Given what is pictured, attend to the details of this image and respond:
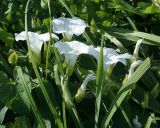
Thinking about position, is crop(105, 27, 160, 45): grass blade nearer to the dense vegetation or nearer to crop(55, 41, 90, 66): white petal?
the dense vegetation

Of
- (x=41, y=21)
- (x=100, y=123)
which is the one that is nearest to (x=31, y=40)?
(x=100, y=123)

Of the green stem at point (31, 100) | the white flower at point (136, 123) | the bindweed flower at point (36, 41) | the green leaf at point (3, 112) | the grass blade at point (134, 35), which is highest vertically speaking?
the bindweed flower at point (36, 41)

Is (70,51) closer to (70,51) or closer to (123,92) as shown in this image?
(70,51)

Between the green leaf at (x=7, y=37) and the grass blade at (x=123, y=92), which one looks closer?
the grass blade at (x=123, y=92)

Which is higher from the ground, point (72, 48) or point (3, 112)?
point (72, 48)

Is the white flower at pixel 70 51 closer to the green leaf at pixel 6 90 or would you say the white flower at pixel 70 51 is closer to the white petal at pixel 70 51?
the white petal at pixel 70 51

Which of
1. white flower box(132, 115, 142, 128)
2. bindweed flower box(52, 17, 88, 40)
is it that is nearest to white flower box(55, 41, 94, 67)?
bindweed flower box(52, 17, 88, 40)

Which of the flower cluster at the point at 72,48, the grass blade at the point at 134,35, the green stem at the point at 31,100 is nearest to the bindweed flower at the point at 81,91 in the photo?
the flower cluster at the point at 72,48

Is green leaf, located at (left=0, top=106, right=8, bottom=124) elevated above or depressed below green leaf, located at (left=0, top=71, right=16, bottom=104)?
below

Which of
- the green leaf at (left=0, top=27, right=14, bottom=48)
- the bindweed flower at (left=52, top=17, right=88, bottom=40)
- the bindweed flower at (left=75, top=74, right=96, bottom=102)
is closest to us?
the bindweed flower at (left=75, top=74, right=96, bottom=102)

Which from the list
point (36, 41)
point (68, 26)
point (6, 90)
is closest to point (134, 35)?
point (68, 26)

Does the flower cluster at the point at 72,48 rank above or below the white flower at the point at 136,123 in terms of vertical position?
above
